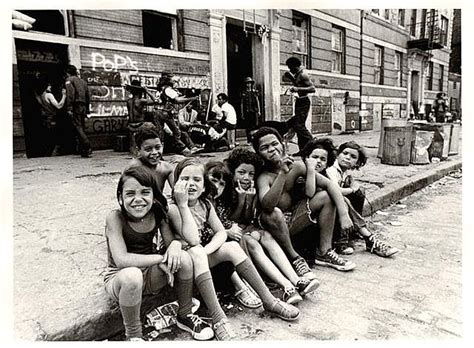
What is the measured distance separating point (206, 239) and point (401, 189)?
3.20 metres

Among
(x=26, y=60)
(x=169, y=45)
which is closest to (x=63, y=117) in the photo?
(x=26, y=60)

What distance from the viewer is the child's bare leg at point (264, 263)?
201 centimetres

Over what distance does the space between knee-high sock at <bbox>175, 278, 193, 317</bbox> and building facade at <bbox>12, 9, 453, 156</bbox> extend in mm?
4861

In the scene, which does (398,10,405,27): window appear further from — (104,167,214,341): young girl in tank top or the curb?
(104,167,214,341): young girl in tank top

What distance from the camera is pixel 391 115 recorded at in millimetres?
14555

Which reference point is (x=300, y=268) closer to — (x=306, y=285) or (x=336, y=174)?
(x=306, y=285)

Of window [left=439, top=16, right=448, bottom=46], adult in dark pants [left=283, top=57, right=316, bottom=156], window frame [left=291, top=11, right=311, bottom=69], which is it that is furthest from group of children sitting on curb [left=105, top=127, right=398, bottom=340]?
window [left=439, top=16, right=448, bottom=46]

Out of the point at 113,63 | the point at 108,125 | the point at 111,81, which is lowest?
the point at 108,125

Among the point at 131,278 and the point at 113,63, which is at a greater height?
the point at 113,63

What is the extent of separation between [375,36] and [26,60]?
11.1 metres

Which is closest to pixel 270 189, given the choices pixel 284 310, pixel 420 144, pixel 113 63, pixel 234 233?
pixel 234 233

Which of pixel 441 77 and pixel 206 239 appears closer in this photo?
pixel 206 239

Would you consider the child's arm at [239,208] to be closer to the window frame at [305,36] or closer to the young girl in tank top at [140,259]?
the young girl in tank top at [140,259]

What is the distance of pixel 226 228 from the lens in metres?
2.18
